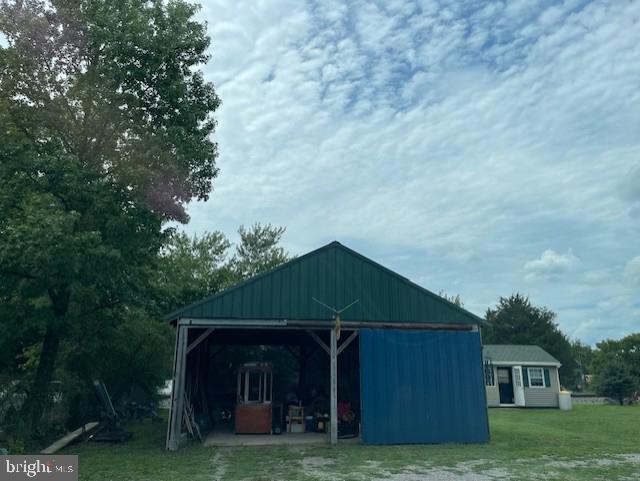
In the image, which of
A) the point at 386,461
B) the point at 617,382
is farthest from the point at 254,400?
the point at 617,382

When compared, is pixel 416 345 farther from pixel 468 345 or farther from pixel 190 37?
pixel 190 37

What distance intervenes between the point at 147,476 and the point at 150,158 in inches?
321

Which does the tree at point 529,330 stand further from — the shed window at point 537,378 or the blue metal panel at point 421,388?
the blue metal panel at point 421,388

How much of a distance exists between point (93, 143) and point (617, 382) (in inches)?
1200

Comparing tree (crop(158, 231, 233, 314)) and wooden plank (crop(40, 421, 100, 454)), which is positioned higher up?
tree (crop(158, 231, 233, 314))

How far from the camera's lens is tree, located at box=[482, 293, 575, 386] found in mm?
41219

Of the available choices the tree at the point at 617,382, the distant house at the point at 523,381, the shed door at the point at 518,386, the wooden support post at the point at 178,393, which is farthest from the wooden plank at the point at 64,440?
the tree at the point at 617,382

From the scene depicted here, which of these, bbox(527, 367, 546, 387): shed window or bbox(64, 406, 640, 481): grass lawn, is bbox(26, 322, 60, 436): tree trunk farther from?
bbox(527, 367, 546, 387): shed window

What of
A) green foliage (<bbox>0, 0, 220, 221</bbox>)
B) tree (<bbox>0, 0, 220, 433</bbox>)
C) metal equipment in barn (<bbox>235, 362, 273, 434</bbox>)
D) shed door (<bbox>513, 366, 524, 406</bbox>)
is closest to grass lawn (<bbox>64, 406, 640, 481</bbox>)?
metal equipment in barn (<bbox>235, 362, 273, 434</bbox>)

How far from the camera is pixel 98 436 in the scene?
13898mm

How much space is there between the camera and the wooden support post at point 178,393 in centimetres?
1213

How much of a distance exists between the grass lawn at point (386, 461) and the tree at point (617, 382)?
16.9 metres

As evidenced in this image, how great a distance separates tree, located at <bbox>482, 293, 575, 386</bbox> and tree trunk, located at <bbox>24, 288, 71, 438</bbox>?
35475 mm

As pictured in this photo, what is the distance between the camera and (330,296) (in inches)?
536
